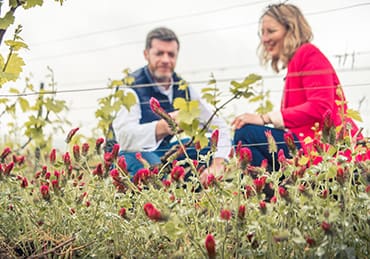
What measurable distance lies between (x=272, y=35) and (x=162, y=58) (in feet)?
2.43

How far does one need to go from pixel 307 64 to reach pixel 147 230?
158cm

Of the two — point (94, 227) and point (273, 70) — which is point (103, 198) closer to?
point (94, 227)

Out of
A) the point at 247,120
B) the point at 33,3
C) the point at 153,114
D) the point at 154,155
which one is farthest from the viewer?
the point at 153,114

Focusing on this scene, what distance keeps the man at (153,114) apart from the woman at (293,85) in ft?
1.09

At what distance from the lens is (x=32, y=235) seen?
1800mm

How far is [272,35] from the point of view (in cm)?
304

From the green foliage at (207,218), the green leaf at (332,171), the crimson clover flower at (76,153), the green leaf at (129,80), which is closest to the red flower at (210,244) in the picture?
the green foliage at (207,218)

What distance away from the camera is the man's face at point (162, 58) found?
3.53 metres

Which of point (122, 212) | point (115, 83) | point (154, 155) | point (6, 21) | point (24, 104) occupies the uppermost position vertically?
point (6, 21)

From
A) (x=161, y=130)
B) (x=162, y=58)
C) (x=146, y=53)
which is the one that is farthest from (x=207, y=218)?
(x=146, y=53)

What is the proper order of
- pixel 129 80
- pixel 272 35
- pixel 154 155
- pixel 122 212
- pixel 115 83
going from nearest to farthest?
pixel 122 212 < pixel 272 35 < pixel 154 155 < pixel 115 83 < pixel 129 80

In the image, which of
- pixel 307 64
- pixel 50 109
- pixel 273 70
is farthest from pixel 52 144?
pixel 307 64

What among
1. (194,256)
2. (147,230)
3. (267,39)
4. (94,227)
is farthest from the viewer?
(267,39)

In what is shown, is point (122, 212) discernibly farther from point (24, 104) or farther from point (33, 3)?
point (24, 104)
